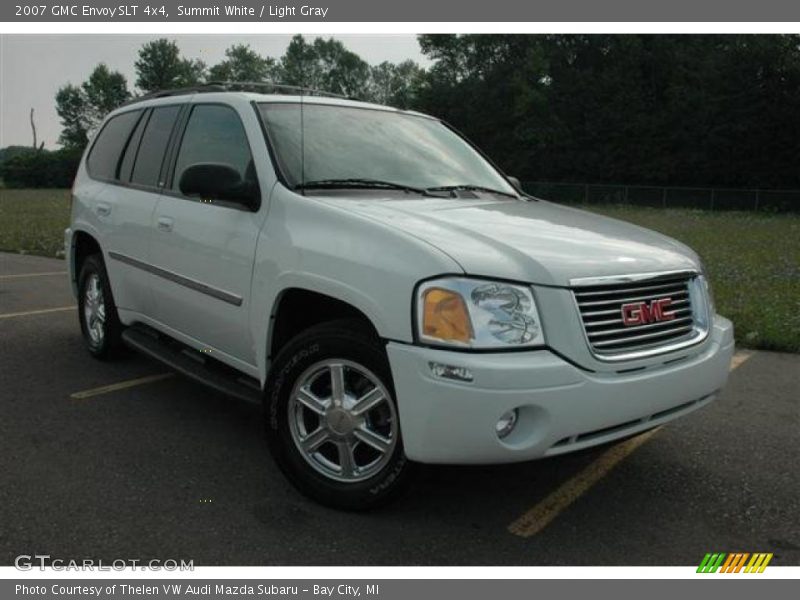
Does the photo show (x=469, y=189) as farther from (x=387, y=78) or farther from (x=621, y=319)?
(x=387, y=78)

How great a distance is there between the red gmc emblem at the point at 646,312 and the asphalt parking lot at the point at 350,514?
626 mm

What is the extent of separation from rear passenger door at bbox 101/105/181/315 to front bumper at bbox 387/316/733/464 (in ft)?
8.04

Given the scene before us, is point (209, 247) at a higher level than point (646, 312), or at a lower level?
higher

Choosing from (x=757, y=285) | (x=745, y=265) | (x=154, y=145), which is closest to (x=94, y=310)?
(x=154, y=145)

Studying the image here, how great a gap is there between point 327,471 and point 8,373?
333 cm

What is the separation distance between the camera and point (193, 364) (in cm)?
434

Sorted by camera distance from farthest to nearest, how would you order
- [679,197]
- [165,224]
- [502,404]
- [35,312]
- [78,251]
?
[679,197], [35,312], [78,251], [165,224], [502,404]

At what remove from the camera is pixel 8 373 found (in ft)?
18.0

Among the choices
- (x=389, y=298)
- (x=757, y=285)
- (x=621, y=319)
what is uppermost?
(x=389, y=298)

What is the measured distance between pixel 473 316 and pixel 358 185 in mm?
1283

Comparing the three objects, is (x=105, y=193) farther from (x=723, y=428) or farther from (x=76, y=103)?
(x=76, y=103)

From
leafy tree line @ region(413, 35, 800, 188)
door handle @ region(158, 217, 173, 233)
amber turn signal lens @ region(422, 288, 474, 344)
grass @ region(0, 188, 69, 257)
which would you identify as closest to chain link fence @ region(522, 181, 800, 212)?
leafy tree line @ region(413, 35, 800, 188)

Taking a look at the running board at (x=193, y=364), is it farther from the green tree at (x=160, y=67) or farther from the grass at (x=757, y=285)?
the green tree at (x=160, y=67)
